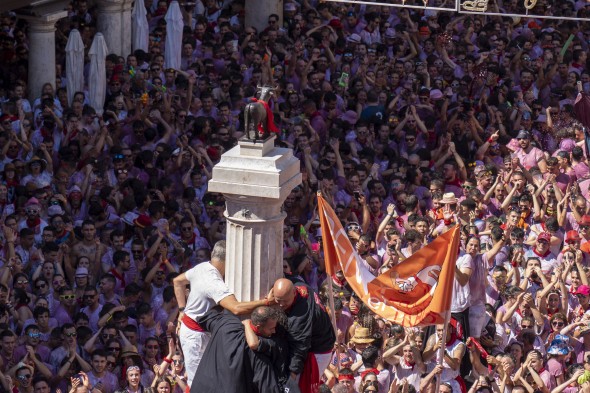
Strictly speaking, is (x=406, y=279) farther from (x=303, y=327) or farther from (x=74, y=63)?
(x=74, y=63)

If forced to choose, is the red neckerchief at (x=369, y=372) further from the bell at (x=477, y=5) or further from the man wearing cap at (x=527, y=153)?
the man wearing cap at (x=527, y=153)

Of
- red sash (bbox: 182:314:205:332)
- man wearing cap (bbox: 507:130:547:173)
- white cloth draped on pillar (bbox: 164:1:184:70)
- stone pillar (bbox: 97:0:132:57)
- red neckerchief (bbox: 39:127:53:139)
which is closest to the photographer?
red sash (bbox: 182:314:205:332)

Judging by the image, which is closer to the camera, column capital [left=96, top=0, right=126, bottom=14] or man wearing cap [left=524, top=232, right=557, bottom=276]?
man wearing cap [left=524, top=232, right=557, bottom=276]

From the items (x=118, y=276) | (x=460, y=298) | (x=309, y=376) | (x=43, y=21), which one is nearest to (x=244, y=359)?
(x=309, y=376)

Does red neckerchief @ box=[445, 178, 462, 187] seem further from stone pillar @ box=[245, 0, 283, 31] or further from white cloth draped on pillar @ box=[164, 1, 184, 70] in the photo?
stone pillar @ box=[245, 0, 283, 31]

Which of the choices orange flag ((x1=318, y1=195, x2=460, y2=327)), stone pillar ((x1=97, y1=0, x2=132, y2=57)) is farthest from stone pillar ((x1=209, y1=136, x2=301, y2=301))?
stone pillar ((x1=97, y1=0, x2=132, y2=57))

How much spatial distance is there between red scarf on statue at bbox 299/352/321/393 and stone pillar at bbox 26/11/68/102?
9531mm

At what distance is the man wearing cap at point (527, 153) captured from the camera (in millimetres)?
21594

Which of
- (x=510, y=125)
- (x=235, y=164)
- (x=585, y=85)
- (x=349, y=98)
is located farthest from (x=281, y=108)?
(x=235, y=164)

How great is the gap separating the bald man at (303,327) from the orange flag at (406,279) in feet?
6.13

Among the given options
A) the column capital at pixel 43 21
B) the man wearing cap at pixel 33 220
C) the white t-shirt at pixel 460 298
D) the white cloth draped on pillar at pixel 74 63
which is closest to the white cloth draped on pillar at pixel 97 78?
the white cloth draped on pillar at pixel 74 63

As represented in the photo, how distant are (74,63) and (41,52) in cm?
58

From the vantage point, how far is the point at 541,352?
57.6 ft

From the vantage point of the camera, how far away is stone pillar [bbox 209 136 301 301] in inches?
529
